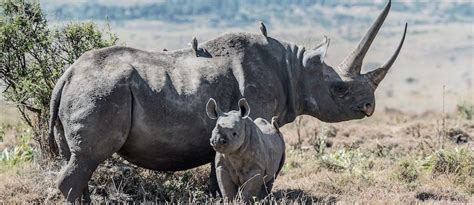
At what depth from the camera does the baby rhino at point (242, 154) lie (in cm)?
1074

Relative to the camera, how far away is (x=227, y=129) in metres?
10.7

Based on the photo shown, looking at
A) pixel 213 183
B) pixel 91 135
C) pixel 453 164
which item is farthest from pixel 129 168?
pixel 453 164

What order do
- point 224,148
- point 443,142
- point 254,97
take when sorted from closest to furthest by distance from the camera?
point 224,148 → point 254,97 → point 443,142

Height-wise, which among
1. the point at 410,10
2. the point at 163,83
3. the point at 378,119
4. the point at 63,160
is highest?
the point at 163,83

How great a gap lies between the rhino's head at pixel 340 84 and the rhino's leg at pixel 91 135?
106 inches

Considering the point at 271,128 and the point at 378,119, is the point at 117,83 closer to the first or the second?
the point at 271,128

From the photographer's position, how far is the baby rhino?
35.2 feet

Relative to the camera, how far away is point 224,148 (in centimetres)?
1069

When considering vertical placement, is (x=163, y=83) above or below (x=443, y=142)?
above

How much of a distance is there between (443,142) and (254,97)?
220 inches

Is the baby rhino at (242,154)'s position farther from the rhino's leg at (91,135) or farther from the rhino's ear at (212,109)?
the rhino's leg at (91,135)

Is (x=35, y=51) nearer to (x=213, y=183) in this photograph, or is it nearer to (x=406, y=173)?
(x=213, y=183)

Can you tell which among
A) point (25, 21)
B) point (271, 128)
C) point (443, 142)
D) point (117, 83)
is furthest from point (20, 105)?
point (443, 142)

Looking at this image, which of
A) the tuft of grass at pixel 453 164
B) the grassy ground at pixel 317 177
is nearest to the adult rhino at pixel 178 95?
the grassy ground at pixel 317 177
